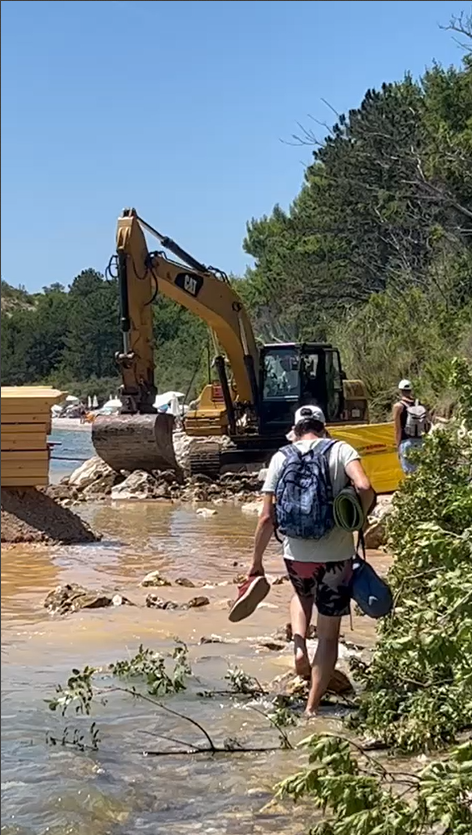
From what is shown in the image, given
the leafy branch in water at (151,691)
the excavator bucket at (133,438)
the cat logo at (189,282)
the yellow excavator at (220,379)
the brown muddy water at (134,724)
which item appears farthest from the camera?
the cat logo at (189,282)

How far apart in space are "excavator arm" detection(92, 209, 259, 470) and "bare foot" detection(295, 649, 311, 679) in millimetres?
12442

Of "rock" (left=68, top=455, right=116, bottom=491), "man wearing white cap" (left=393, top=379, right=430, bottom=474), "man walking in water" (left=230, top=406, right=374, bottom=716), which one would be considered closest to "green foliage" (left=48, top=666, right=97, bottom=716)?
"man walking in water" (left=230, top=406, right=374, bottom=716)

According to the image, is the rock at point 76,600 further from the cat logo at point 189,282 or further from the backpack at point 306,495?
the cat logo at point 189,282

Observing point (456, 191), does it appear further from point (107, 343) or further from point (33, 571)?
point (107, 343)

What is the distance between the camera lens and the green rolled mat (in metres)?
5.62

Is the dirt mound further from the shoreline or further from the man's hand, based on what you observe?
the shoreline


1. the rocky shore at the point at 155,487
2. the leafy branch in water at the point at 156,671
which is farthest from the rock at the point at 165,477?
the leafy branch in water at the point at 156,671

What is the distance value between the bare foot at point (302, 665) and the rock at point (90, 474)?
46.3 feet

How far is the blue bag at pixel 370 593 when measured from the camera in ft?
18.0

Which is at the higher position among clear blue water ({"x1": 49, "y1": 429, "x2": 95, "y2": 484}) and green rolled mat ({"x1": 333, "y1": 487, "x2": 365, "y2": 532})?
green rolled mat ({"x1": 333, "y1": 487, "x2": 365, "y2": 532})

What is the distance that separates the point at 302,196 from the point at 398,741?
1729 inches

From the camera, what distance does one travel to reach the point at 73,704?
240 inches

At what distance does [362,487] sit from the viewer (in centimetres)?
562

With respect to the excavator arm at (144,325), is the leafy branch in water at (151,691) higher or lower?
lower
